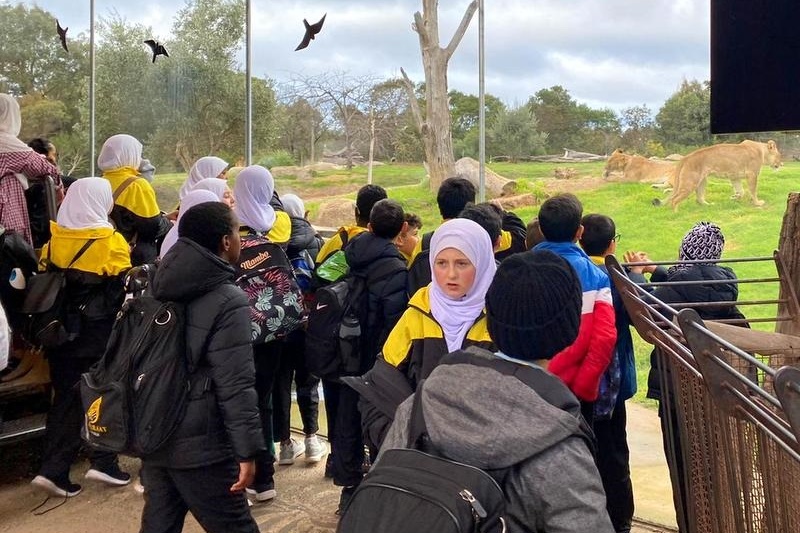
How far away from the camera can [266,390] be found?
401 centimetres

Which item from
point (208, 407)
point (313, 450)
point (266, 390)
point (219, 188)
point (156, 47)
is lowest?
point (313, 450)

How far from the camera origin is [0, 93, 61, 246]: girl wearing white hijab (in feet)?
14.6

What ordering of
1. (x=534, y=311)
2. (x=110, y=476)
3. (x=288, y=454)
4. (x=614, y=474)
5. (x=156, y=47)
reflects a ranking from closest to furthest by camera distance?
(x=534, y=311)
(x=614, y=474)
(x=110, y=476)
(x=288, y=454)
(x=156, y=47)

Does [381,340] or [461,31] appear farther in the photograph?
[461,31]

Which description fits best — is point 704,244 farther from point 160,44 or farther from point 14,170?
point 160,44

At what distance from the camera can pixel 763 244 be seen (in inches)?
267

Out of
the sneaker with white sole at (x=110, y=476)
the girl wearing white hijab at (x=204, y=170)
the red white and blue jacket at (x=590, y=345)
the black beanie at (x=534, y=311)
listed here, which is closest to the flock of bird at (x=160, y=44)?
the girl wearing white hijab at (x=204, y=170)

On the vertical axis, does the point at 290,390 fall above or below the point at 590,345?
below

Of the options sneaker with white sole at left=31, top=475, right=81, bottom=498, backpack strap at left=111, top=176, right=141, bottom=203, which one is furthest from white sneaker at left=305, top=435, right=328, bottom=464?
backpack strap at left=111, top=176, right=141, bottom=203

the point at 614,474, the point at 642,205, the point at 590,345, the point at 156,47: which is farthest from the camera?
the point at 642,205

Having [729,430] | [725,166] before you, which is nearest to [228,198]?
[729,430]

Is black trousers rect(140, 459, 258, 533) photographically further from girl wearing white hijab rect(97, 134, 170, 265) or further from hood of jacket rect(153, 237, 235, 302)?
girl wearing white hijab rect(97, 134, 170, 265)

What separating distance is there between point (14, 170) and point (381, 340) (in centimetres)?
246

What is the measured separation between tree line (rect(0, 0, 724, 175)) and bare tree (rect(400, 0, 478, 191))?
16 centimetres
